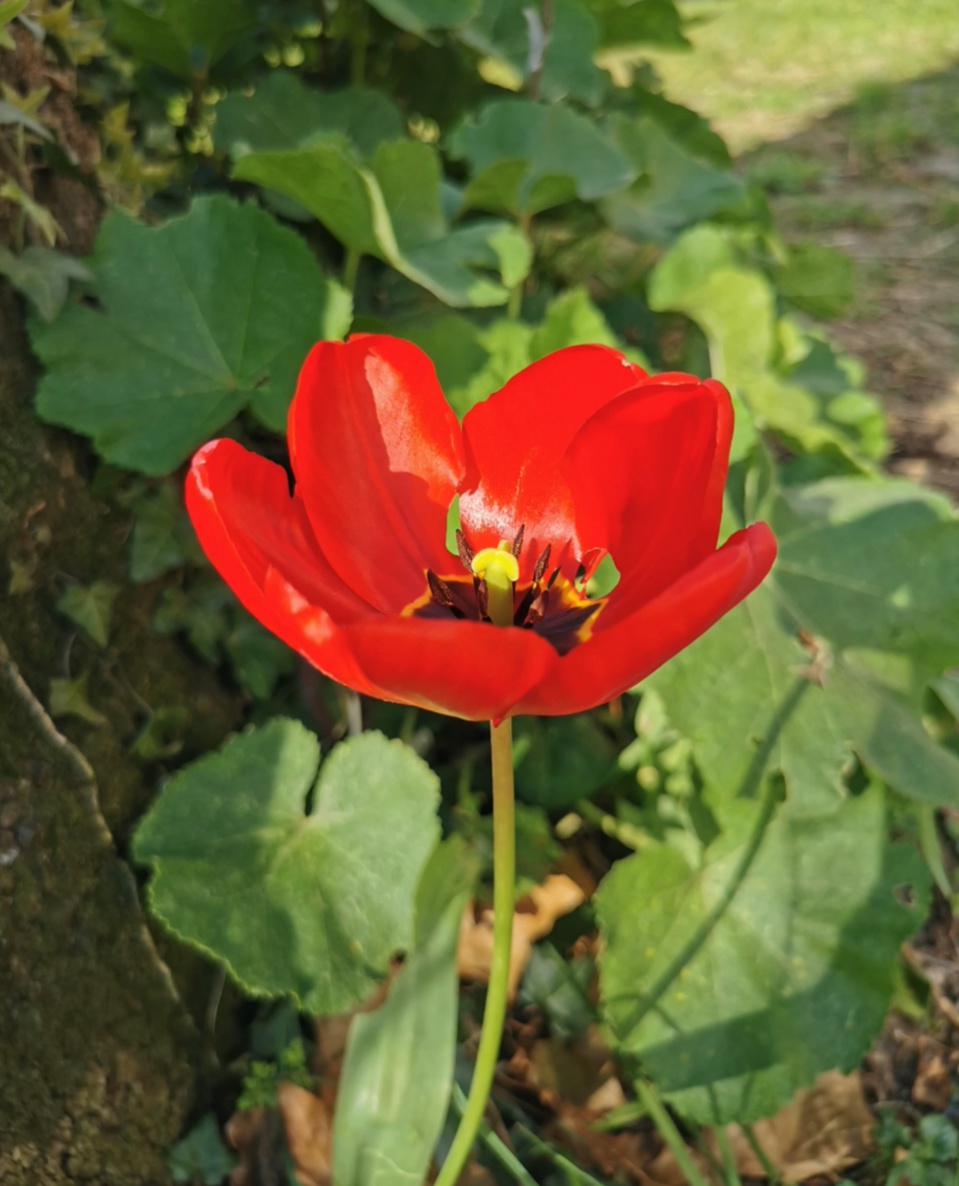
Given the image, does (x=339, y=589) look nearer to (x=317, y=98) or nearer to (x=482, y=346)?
(x=482, y=346)

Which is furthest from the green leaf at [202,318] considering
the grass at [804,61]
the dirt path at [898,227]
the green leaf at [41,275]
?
the grass at [804,61]

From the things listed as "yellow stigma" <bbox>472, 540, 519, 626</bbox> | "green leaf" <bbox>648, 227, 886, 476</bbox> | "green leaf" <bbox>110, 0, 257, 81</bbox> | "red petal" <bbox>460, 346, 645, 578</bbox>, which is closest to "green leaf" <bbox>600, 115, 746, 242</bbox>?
"green leaf" <bbox>648, 227, 886, 476</bbox>

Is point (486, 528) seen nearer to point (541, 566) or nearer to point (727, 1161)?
point (541, 566)

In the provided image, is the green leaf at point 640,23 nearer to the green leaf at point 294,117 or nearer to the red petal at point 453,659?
the green leaf at point 294,117

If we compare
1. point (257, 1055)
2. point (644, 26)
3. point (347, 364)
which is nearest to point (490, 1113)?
point (257, 1055)

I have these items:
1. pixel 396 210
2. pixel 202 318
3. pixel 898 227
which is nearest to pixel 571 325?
pixel 396 210
